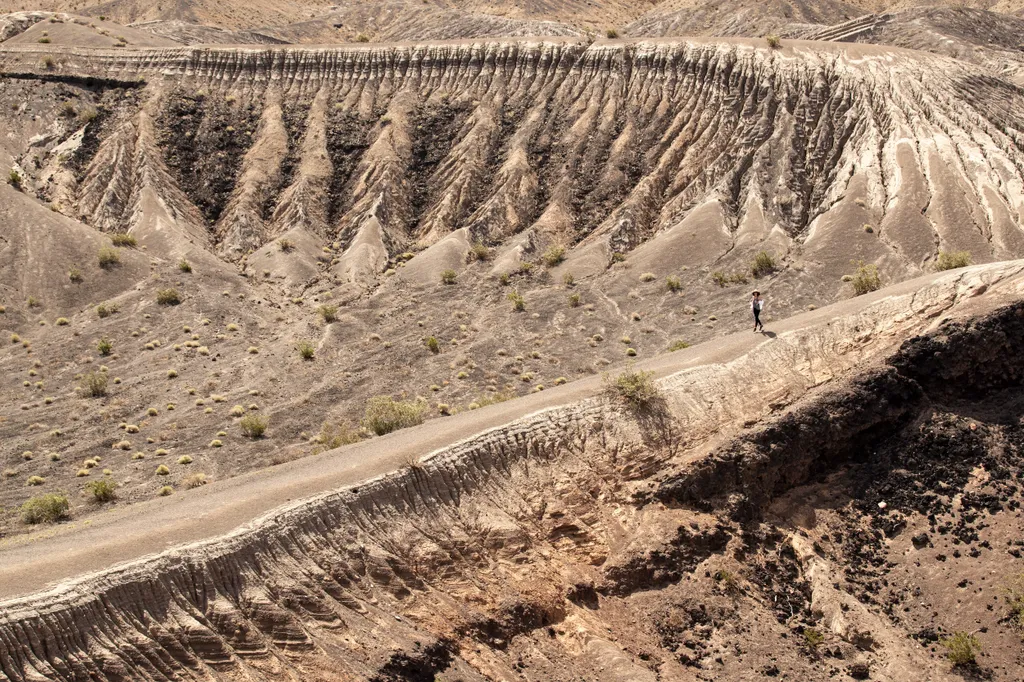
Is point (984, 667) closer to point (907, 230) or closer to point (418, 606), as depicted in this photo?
point (418, 606)

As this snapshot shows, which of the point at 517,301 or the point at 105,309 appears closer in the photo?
the point at 517,301

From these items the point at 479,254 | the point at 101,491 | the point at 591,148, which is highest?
the point at 591,148

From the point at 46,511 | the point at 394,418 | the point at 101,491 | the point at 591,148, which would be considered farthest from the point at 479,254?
the point at 46,511

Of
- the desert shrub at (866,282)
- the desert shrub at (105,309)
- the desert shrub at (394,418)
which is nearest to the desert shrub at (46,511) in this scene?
the desert shrub at (394,418)

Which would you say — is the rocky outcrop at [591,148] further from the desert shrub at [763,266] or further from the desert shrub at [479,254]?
the desert shrub at [479,254]

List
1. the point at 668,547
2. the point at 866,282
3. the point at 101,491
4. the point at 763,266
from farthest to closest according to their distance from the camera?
the point at 763,266 → the point at 866,282 → the point at 101,491 → the point at 668,547

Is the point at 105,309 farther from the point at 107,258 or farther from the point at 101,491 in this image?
the point at 101,491
